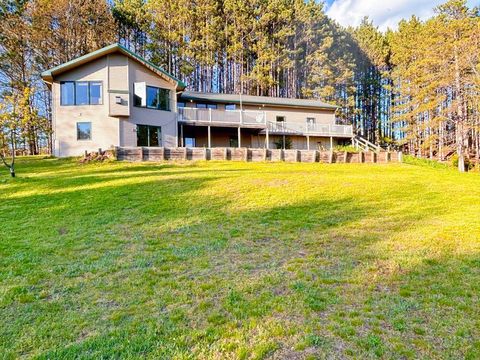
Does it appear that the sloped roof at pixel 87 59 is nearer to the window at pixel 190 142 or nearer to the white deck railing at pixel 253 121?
the white deck railing at pixel 253 121

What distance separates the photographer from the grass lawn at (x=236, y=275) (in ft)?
10.7

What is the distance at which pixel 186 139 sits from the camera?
2348 cm

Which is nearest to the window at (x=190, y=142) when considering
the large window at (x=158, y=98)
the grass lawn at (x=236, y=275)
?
the large window at (x=158, y=98)

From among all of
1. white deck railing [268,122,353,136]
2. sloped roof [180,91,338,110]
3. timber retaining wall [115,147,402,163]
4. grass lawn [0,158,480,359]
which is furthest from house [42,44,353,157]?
grass lawn [0,158,480,359]

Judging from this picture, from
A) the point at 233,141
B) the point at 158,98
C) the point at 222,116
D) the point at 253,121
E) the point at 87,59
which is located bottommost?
the point at 233,141

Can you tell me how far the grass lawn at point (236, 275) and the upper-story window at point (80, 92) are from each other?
34.3 feet

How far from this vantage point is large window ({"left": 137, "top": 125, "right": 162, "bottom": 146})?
19906mm

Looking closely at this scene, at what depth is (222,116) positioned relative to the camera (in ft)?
72.6

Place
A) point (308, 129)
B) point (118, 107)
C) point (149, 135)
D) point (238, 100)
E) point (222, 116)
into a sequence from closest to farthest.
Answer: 1. point (118, 107)
2. point (149, 135)
3. point (222, 116)
4. point (238, 100)
5. point (308, 129)

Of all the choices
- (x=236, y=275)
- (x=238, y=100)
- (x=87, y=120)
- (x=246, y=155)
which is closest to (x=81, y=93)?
(x=87, y=120)

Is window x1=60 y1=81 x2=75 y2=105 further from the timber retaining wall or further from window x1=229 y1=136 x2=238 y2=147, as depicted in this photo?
window x1=229 y1=136 x2=238 y2=147

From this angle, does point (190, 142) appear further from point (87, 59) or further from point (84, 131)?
point (87, 59)

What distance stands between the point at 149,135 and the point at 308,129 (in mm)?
12400

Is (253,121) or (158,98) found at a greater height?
(158,98)
